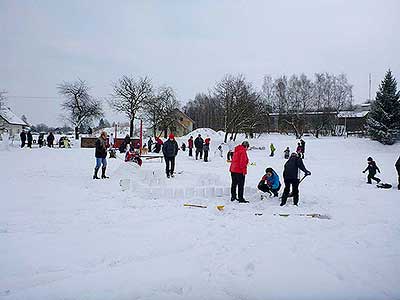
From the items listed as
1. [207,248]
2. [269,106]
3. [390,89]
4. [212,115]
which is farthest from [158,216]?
[212,115]

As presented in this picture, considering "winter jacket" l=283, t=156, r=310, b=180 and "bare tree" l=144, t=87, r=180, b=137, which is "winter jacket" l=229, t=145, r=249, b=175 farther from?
"bare tree" l=144, t=87, r=180, b=137

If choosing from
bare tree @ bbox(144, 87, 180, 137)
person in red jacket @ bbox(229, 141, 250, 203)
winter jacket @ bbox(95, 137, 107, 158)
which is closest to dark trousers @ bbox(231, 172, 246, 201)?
person in red jacket @ bbox(229, 141, 250, 203)

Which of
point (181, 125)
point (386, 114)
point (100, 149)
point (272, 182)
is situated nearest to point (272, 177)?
point (272, 182)

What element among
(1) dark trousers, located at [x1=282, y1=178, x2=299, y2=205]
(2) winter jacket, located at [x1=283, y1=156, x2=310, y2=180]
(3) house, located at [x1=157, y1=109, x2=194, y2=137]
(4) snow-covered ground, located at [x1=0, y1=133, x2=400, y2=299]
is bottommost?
(4) snow-covered ground, located at [x1=0, y1=133, x2=400, y2=299]

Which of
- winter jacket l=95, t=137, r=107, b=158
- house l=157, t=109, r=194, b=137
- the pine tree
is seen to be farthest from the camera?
house l=157, t=109, r=194, b=137

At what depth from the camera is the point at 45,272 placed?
14.0 feet

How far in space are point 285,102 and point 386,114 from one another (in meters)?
31.7

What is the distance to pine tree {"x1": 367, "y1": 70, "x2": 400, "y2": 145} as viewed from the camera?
37969 millimetres

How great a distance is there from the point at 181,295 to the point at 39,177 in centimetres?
1054

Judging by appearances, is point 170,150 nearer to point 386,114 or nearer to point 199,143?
point 199,143

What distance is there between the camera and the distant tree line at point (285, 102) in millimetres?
50594

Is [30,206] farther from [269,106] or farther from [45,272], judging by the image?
[269,106]

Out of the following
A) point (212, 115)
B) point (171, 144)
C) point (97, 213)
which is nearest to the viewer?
point (97, 213)

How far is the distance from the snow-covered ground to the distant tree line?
Result: 41.7 metres
